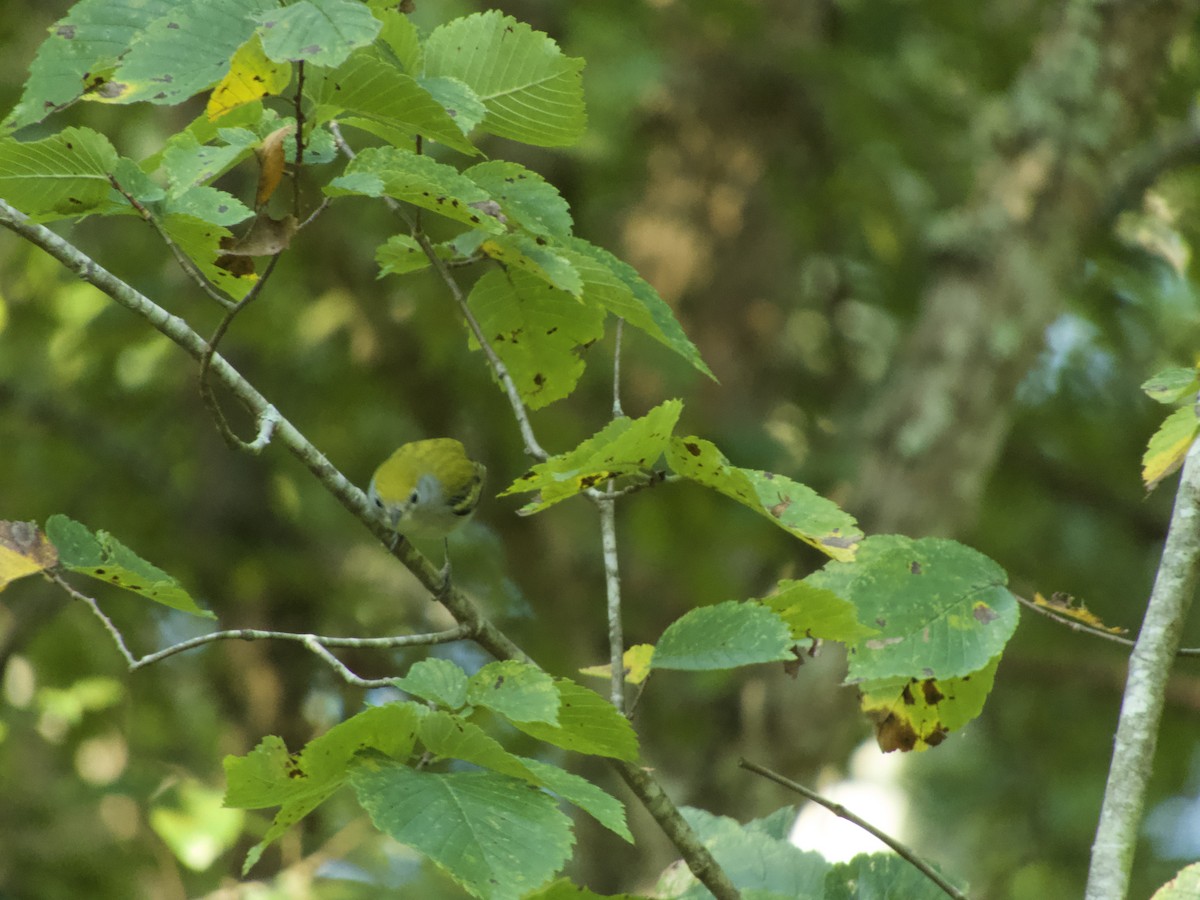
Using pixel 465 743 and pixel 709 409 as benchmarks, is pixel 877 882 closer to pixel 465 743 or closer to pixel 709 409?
pixel 465 743

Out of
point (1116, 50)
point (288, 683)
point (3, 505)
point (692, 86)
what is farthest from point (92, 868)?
point (1116, 50)

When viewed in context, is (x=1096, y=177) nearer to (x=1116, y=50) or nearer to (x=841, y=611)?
(x=1116, y=50)

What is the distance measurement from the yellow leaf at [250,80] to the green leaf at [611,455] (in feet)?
1.31

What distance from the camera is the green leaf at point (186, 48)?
3.41ft

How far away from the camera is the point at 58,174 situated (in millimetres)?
1142

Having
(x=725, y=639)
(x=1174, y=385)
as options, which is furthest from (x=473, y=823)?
(x=1174, y=385)

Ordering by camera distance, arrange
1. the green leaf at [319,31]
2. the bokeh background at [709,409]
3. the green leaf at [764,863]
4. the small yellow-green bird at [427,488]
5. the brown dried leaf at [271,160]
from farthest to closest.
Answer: the bokeh background at [709,409], the small yellow-green bird at [427,488], the green leaf at [764,863], the brown dried leaf at [271,160], the green leaf at [319,31]

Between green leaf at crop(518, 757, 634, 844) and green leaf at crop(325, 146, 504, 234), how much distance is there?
48cm

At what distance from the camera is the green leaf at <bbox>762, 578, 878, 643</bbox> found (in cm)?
116

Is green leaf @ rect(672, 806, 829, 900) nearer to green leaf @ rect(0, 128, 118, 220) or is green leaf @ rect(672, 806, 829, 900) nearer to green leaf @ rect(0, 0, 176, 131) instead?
green leaf @ rect(0, 128, 118, 220)

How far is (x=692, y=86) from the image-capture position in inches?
202

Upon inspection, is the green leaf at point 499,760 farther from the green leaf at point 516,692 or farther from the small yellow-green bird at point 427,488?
the small yellow-green bird at point 427,488

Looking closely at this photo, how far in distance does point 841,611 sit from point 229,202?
0.70 meters

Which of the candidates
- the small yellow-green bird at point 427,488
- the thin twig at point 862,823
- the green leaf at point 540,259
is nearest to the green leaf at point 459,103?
the green leaf at point 540,259
